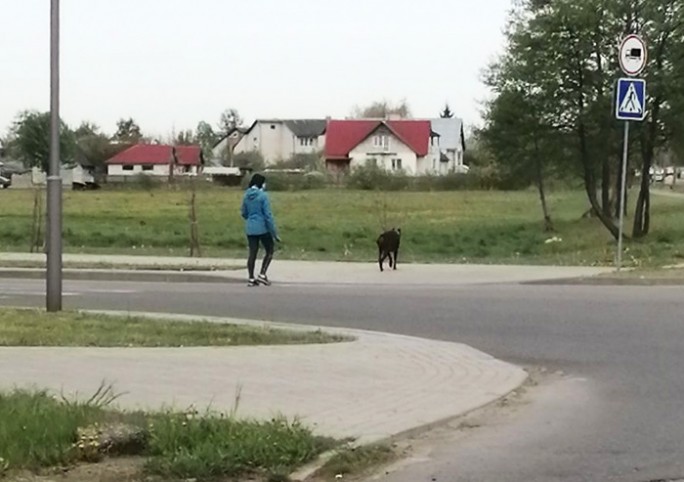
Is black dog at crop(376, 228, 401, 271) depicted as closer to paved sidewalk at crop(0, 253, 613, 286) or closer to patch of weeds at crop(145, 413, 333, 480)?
paved sidewalk at crop(0, 253, 613, 286)

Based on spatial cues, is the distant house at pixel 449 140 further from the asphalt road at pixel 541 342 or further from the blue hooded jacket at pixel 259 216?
the asphalt road at pixel 541 342

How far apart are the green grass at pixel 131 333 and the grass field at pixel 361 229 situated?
10.7 meters

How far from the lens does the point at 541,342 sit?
12.0 meters

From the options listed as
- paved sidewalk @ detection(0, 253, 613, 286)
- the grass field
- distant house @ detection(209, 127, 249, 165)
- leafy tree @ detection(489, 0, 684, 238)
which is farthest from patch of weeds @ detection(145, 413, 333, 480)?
distant house @ detection(209, 127, 249, 165)

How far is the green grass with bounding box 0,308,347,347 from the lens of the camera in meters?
11.2

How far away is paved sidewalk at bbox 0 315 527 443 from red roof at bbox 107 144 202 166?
10086 cm

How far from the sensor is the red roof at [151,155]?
112 metres

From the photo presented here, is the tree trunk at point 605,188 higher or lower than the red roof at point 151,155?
lower

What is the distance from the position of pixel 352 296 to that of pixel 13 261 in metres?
8.23

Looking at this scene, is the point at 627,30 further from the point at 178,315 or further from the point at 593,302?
the point at 178,315

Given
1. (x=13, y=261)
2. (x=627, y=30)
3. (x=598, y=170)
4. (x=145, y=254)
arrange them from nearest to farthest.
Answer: (x=13, y=261) → (x=145, y=254) → (x=627, y=30) → (x=598, y=170)

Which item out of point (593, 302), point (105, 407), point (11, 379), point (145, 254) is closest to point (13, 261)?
point (145, 254)

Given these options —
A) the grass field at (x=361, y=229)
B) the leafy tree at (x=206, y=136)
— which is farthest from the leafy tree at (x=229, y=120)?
the grass field at (x=361, y=229)

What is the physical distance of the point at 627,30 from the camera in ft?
95.6
